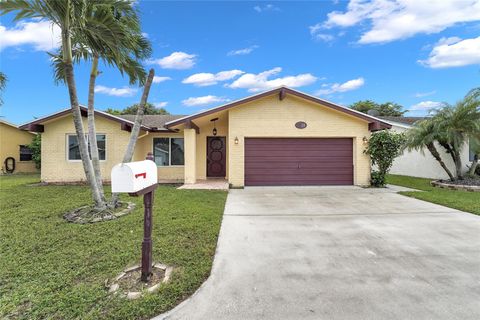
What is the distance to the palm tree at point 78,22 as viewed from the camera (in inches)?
191

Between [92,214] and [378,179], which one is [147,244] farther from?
[378,179]

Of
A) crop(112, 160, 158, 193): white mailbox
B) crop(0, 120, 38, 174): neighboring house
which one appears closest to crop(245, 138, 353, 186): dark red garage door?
crop(112, 160, 158, 193): white mailbox

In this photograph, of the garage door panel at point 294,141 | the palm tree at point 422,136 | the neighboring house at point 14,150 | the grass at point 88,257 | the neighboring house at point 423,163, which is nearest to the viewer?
the grass at point 88,257

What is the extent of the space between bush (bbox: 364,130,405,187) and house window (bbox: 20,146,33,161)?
69.5 feet

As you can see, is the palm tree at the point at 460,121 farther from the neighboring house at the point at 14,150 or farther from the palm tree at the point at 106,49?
the neighboring house at the point at 14,150

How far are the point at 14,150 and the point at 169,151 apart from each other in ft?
41.8

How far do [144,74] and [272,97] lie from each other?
202 inches

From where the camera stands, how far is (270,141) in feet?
35.0

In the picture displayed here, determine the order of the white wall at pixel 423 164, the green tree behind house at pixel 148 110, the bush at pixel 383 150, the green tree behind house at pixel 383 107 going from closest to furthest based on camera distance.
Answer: the bush at pixel 383 150, the white wall at pixel 423 164, the green tree behind house at pixel 148 110, the green tree behind house at pixel 383 107

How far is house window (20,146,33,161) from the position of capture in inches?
678

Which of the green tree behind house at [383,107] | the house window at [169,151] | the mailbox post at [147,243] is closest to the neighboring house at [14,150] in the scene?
the house window at [169,151]

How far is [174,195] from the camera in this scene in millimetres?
7996

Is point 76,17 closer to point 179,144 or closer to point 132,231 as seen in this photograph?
point 132,231

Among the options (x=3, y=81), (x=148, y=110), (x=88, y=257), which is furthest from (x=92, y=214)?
(x=148, y=110)
